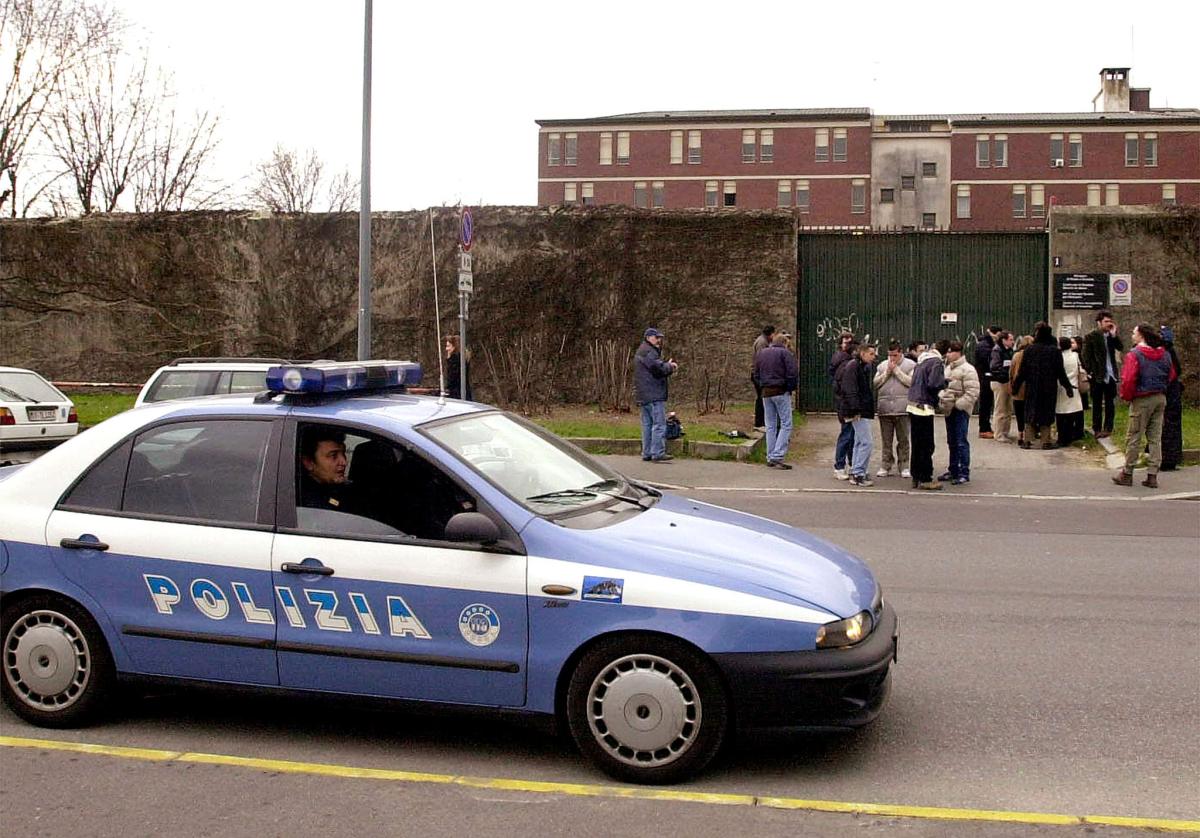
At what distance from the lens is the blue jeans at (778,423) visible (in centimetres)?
1633

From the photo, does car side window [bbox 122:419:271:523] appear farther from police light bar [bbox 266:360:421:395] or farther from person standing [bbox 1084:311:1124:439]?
person standing [bbox 1084:311:1124:439]

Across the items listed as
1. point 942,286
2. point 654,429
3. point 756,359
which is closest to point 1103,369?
point 942,286

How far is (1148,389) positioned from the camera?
14.0 m

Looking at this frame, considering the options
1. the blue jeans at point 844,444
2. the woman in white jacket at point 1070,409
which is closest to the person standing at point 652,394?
the blue jeans at point 844,444

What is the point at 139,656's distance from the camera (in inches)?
206

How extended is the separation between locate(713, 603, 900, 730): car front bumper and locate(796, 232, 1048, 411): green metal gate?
1845 centimetres

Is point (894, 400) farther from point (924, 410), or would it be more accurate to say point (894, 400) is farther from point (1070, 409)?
point (1070, 409)

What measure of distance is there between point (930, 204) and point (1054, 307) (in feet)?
223

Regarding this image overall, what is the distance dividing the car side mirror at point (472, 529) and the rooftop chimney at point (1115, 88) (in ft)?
311

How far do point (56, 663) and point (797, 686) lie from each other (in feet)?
10.2

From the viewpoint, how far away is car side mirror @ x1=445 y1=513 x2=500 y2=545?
479 cm

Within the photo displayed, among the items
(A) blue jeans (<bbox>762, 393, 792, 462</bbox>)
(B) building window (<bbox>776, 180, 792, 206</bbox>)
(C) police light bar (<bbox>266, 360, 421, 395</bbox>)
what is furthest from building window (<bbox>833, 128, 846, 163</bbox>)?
(C) police light bar (<bbox>266, 360, 421, 395</bbox>)

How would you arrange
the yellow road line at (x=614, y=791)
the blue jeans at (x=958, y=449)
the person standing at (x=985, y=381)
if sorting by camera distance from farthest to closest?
the person standing at (x=985, y=381)
the blue jeans at (x=958, y=449)
the yellow road line at (x=614, y=791)

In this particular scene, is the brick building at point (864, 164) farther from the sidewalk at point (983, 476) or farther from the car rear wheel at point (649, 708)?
the car rear wheel at point (649, 708)
